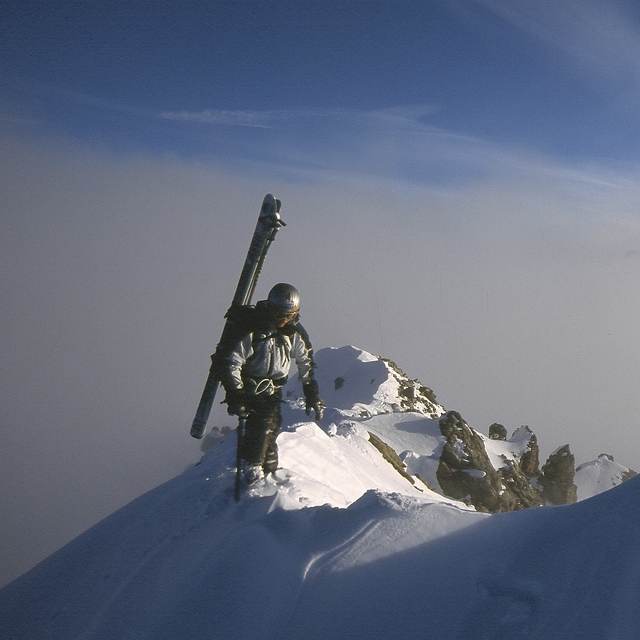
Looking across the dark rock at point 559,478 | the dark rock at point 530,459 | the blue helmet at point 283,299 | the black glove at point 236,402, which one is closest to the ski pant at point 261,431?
the black glove at point 236,402

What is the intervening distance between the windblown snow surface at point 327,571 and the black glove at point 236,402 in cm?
104

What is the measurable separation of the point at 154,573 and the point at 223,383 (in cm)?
217

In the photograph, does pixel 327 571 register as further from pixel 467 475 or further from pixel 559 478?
pixel 559 478

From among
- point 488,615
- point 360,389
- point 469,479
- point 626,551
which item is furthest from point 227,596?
point 360,389

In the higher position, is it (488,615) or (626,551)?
(626,551)

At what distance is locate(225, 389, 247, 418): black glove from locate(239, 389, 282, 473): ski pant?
21 centimetres

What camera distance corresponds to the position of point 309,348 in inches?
263

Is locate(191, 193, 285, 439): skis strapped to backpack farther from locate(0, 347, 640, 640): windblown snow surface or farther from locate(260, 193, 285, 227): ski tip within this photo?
locate(0, 347, 640, 640): windblown snow surface

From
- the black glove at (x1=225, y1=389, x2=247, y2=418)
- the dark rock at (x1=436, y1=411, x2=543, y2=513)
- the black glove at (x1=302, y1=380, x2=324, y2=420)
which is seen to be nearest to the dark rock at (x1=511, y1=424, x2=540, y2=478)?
the dark rock at (x1=436, y1=411, x2=543, y2=513)

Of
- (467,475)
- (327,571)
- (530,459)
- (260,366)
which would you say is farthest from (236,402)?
(530,459)

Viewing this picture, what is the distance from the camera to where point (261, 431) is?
20.4 ft

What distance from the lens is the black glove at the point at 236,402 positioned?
19.2 feet

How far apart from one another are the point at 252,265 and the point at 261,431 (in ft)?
9.50

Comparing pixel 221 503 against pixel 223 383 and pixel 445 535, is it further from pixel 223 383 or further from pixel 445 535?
pixel 445 535
